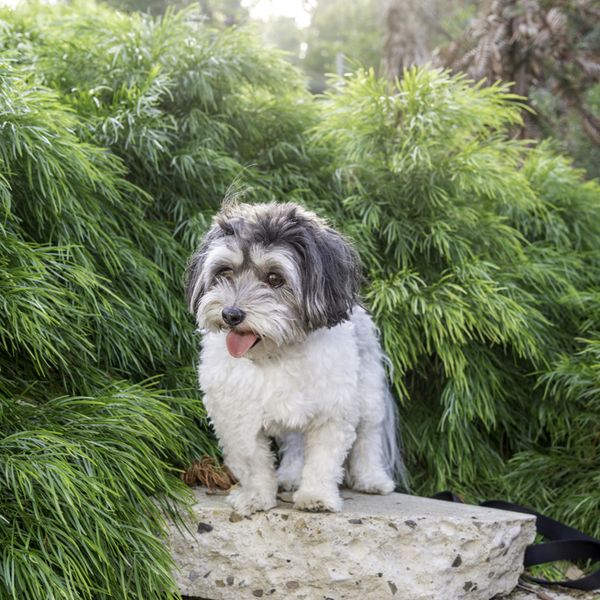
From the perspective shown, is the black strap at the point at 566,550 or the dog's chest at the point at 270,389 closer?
the dog's chest at the point at 270,389

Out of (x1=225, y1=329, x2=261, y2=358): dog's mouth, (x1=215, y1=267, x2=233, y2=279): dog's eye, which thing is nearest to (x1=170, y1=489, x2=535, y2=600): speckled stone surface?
(x1=225, y1=329, x2=261, y2=358): dog's mouth

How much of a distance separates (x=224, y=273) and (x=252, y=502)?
2.78ft

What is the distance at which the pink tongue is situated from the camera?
2373 millimetres

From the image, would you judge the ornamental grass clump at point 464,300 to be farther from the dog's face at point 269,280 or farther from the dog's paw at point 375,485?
the dog's face at point 269,280

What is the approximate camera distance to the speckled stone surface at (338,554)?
2.56 metres

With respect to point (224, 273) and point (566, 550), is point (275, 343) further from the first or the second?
point (566, 550)

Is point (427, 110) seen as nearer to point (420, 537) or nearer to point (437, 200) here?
point (437, 200)

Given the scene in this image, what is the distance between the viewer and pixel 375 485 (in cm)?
299

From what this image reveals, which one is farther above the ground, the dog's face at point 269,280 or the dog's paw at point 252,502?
the dog's face at point 269,280

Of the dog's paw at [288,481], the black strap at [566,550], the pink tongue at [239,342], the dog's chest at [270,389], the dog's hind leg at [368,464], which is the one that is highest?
the pink tongue at [239,342]

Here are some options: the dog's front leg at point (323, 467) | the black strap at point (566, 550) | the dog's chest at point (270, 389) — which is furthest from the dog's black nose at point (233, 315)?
the black strap at point (566, 550)

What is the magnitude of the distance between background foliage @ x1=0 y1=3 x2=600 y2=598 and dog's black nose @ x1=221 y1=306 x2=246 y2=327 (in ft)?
1.97

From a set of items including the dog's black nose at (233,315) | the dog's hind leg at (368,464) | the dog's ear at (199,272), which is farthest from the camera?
the dog's hind leg at (368,464)

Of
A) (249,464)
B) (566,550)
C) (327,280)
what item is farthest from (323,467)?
(566,550)
